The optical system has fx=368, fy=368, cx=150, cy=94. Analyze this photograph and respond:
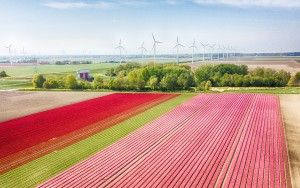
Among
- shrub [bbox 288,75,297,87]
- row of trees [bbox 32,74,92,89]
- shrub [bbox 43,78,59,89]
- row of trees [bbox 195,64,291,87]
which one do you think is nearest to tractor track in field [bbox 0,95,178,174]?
row of trees [bbox 32,74,92,89]

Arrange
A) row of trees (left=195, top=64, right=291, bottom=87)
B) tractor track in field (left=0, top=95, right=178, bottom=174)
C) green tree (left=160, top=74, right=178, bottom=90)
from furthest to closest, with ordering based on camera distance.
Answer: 1. row of trees (left=195, top=64, right=291, bottom=87)
2. green tree (left=160, top=74, right=178, bottom=90)
3. tractor track in field (left=0, top=95, right=178, bottom=174)

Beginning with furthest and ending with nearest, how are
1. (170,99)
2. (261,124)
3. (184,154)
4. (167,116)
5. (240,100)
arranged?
(170,99) < (240,100) < (167,116) < (261,124) < (184,154)

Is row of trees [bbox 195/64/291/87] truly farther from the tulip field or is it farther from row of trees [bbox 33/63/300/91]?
the tulip field

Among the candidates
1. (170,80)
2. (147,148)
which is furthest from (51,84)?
(147,148)

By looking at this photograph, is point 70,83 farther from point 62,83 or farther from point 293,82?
point 293,82

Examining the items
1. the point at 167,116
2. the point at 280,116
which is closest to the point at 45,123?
the point at 167,116

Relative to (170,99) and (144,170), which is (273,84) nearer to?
(170,99)
